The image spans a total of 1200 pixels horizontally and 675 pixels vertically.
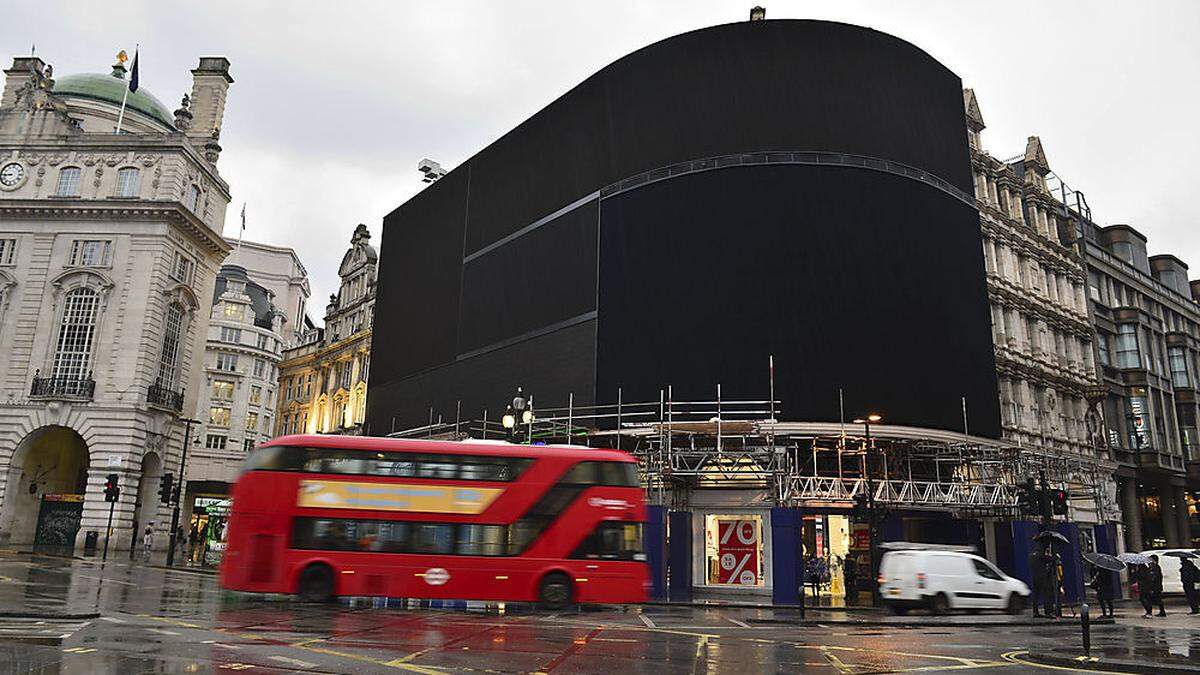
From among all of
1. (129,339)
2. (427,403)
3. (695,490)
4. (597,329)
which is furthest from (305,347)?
(695,490)

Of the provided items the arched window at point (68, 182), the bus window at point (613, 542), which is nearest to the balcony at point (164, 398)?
the arched window at point (68, 182)

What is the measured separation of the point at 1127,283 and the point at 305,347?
2622 inches

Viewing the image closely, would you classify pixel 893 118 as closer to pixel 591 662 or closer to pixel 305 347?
pixel 591 662

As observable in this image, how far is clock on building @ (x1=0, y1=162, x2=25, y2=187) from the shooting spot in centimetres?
5153

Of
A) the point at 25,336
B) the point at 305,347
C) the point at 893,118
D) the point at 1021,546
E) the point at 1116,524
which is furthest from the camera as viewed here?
the point at 305,347

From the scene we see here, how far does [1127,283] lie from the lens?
54.1 metres

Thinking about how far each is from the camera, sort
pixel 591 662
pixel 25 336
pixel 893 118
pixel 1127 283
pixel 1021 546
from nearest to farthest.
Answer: pixel 591 662
pixel 1021 546
pixel 893 118
pixel 25 336
pixel 1127 283

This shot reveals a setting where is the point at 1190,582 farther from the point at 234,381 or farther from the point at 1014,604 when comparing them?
the point at 234,381

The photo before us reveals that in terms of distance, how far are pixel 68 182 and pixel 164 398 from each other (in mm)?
15465

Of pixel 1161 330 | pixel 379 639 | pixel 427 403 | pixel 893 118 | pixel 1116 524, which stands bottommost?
pixel 379 639

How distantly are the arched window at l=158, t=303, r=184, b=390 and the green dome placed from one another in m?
18.6

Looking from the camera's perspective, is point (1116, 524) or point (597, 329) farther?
point (1116, 524)

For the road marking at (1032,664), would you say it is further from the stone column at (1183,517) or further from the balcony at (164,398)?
the balcony at (164,398)

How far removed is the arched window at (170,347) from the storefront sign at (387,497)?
38090 millimetres
